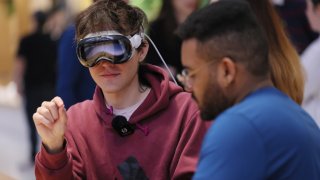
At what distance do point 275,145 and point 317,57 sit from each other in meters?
2.30

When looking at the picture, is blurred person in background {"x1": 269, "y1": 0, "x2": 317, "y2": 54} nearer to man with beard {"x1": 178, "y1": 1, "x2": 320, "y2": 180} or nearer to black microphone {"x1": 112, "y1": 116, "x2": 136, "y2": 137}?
black microphone {"x1": 112, "y1": 116, "x2": 136, "y2": 137}

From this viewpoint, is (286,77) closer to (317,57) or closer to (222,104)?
(222,104)

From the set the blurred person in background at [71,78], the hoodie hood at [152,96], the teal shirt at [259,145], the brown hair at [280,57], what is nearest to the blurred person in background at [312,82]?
the brown hair at [280,57]

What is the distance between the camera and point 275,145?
6.00 feet

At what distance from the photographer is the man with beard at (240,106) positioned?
5.95 ft

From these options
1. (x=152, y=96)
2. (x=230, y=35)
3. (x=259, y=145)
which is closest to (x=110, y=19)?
(x=152, y=96)

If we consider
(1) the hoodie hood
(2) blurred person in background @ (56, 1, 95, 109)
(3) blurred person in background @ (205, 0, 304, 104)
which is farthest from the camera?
(2) blurred person in background @ (56, 1, 95, 109)

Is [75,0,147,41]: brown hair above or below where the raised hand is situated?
above

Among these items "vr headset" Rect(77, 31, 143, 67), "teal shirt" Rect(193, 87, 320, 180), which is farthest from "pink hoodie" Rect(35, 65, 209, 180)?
"teal shirt" Rect(193, 87, 320, 180)

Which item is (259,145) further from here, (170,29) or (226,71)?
(170,29)

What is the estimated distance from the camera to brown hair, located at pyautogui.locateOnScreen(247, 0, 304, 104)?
2.83 meters

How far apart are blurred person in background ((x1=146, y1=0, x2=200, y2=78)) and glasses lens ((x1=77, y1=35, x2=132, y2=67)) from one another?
160 centimetres

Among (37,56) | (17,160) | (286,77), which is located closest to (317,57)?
(286,77)

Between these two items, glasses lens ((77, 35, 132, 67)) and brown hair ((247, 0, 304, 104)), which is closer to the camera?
glasses lens ((77, 35, 132, 67))
